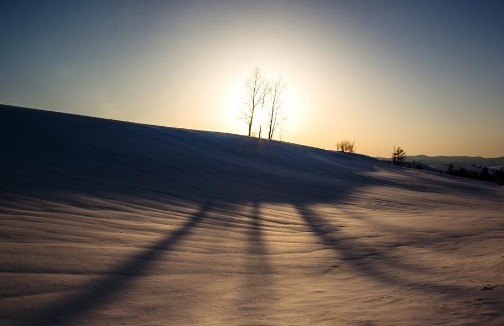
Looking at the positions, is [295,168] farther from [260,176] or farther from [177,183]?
[177,183]

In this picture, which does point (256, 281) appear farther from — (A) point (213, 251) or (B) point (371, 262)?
(B) point (371, 262)

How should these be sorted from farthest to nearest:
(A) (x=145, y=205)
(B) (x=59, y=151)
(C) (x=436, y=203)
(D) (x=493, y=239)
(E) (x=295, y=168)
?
(E) (x=295, y=168) → (C) (x=436, y=203) → (B) (x=59, y=151) → (A) (x=145, y=205) → (D) (x=493, y=239)

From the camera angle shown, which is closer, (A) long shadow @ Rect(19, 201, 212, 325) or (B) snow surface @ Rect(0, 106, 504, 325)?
(A) long shadow @ Rect(19, 201, 212, 325)

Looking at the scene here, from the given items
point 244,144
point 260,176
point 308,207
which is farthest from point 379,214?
point 244,144

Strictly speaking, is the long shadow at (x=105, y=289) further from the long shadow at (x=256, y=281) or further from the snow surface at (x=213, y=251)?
the long shadow at (x=256, y=281)

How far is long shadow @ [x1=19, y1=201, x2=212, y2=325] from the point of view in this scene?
2.30m

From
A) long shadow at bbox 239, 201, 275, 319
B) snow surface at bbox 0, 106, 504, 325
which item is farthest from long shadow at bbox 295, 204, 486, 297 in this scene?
long shadow at bbox 239, 201, 275, 319

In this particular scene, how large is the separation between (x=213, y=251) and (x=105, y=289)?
1.52 meters

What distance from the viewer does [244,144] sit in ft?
62.8

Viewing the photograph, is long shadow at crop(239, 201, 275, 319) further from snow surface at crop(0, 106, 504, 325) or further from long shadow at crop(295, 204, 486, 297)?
long shadow at crop(295, 204, 486, 297)

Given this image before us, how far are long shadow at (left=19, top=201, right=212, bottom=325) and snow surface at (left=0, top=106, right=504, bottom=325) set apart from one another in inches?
0.5

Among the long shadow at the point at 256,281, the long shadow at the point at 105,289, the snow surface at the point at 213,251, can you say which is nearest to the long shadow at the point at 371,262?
the snow surface at the point at 213,251

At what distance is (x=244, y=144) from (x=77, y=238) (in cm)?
1542

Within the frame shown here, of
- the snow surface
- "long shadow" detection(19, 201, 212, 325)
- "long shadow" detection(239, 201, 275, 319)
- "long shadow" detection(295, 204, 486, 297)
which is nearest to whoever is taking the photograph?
"long shadow" detection(19, 201, 212, 325)
